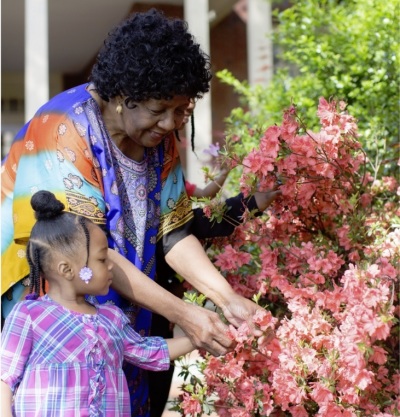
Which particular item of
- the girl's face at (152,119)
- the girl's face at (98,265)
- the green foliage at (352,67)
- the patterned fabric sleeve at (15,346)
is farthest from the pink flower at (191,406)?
the green foliage at (352,67)

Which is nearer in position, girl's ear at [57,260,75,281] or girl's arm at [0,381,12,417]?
girl's arm at [0,381,12,417]

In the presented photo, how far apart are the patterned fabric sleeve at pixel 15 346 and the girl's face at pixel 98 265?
22cm

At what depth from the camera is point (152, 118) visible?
3031 millimetres

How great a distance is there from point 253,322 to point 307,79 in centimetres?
243

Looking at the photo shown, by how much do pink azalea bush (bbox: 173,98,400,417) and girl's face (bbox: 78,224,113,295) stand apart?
468mm

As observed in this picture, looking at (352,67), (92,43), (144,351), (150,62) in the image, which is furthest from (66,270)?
(92,43)

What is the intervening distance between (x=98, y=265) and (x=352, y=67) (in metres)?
2.34

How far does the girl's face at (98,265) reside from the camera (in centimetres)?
286

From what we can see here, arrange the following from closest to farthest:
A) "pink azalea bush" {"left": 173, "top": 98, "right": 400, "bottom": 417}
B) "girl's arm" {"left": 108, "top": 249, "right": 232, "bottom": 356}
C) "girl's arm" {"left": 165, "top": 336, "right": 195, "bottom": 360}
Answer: "pink azalea bush" {"left": 173, "top": 98, "right": 400, "bottom": 417} → "girl's arm" {"left": 108, "top": 249, "right": 232, "bottom": 356} → "girl's arm" {"left": 165, "top": 336, "right": 195, "bottom": 360}

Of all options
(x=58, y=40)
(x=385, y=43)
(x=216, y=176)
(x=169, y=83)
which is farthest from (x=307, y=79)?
(x=58, y=40)

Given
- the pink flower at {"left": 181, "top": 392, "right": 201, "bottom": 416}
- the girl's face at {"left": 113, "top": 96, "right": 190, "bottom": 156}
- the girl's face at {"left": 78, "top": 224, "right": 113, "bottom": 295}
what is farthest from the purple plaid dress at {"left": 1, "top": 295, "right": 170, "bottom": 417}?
the girl's face at {"left": 113, "top": 96, "right": 190, "bottom": 156}

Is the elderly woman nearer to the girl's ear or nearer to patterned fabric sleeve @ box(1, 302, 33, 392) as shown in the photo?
the girl's ear

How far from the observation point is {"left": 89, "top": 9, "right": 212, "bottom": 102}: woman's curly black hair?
300 centimetres

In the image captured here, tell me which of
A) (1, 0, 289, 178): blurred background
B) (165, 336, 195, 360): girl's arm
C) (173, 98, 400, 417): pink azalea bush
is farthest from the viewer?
(1, 0, 289, 178): blurred background
